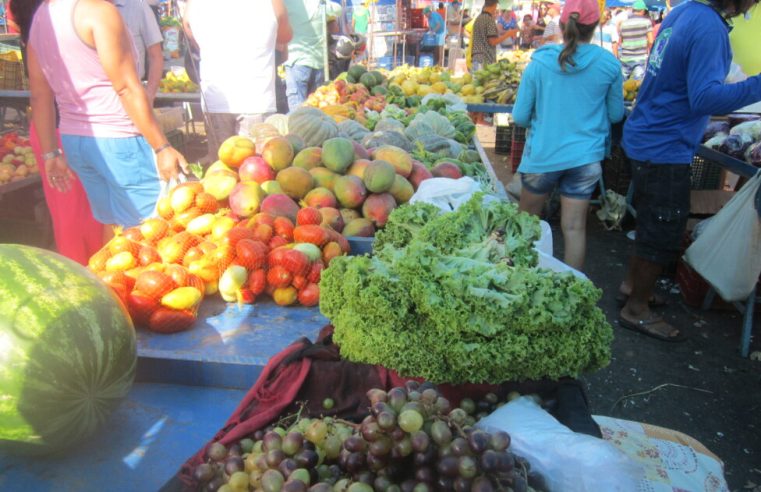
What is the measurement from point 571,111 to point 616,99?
363mm

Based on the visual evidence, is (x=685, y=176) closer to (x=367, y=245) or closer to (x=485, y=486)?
(x=367, y=245)

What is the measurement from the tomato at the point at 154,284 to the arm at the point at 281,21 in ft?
11.5

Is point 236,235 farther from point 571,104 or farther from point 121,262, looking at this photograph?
point 571,104

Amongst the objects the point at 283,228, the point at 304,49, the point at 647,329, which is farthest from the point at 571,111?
the point at 304,49

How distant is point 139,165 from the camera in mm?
3430

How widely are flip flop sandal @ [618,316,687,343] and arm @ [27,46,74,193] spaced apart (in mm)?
4326

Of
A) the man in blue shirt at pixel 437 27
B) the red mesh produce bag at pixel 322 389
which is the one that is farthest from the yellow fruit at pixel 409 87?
the man in blue shirt at pixel 437 27

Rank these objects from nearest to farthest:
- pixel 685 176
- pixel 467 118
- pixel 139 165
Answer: pixel 139 165
pixel 685 176
pixel 467 118

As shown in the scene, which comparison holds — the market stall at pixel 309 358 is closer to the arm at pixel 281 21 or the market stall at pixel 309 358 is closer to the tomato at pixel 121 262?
the tomato at pixel 121 262

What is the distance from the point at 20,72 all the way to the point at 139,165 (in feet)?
21.2

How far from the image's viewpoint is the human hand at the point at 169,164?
308 cm

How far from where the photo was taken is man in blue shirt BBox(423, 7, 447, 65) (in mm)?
18941

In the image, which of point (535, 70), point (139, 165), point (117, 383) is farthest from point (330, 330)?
point (535, 70)

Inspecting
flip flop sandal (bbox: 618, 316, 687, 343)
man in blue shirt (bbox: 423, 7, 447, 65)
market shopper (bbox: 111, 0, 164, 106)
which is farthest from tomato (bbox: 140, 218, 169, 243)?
man in blue shirt (bbox: 423, 7, 447, 65)
